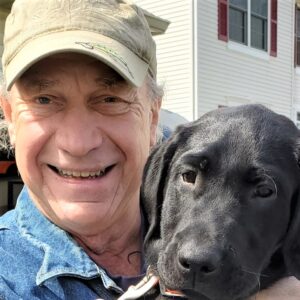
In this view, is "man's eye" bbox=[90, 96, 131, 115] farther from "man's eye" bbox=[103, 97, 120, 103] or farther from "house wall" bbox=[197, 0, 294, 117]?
"house wall" bbox=[197, 0, 294, 117]

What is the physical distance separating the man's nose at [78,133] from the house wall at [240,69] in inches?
401

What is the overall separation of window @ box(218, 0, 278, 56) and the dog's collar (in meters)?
11.1

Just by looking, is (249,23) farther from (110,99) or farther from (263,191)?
(263,191)

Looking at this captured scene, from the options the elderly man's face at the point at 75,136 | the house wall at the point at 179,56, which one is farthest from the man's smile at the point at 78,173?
the house wall at the point at 179,56

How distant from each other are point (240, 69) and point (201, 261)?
1219 centimetres

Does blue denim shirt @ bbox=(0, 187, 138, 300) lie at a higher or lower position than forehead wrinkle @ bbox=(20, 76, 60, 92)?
lower

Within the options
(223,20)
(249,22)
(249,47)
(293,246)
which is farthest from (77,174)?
(249,22)

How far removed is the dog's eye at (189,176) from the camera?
212cm

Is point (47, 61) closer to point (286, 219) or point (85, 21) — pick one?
point (85, 21)

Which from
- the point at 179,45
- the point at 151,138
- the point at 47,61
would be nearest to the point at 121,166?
the point at 151,138

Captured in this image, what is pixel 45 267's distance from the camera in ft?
6.66

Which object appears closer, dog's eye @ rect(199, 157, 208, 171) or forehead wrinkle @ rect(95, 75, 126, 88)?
dog's eye @ rect(199, 157, 208, 171)

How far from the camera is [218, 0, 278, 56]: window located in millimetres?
12945

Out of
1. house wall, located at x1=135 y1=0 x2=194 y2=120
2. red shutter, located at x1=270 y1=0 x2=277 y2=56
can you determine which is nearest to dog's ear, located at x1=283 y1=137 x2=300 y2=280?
house wall, located at x1=135 y1=0 x2=194 y2=120
